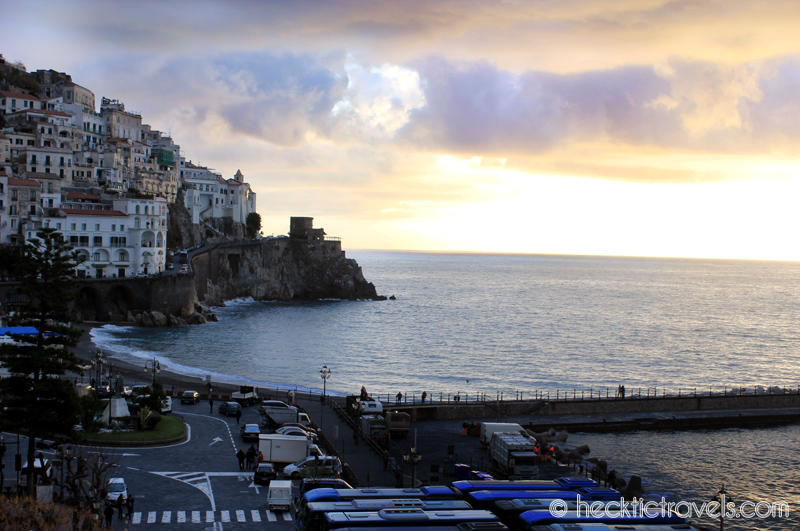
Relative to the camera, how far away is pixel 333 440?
36531 mm

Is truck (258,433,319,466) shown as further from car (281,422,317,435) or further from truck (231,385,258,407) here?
truck (231,385,258,407)

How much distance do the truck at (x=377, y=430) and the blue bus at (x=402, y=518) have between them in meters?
18.2

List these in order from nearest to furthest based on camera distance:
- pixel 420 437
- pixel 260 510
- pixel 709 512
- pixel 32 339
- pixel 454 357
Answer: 1. pixel 260 510
2. pixel 32 339
3. pixel 709 512
4. pixel 420 437
5. pixel 454 357

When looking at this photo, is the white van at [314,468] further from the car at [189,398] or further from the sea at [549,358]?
the car at [189,398]

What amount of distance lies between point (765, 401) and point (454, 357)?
40008mm

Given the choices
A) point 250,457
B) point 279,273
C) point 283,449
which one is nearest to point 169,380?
point 250,457

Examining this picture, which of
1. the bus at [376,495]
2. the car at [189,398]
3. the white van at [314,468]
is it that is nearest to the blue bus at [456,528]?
the bus at [376,495]

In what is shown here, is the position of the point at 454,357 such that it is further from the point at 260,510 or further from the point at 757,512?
the point at 260,510

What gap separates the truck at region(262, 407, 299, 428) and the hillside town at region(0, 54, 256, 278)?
59.4 meters

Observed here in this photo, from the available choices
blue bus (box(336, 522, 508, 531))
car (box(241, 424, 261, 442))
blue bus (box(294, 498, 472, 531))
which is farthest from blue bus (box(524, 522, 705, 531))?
car (box(241, 424, 261, 442))

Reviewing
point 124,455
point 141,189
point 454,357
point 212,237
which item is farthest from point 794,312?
point 124,455

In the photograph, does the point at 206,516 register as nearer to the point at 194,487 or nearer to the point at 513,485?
the point at 194,487

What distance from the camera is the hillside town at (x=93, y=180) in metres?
92.9

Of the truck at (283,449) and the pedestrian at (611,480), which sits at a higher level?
the truck at (283,449)
